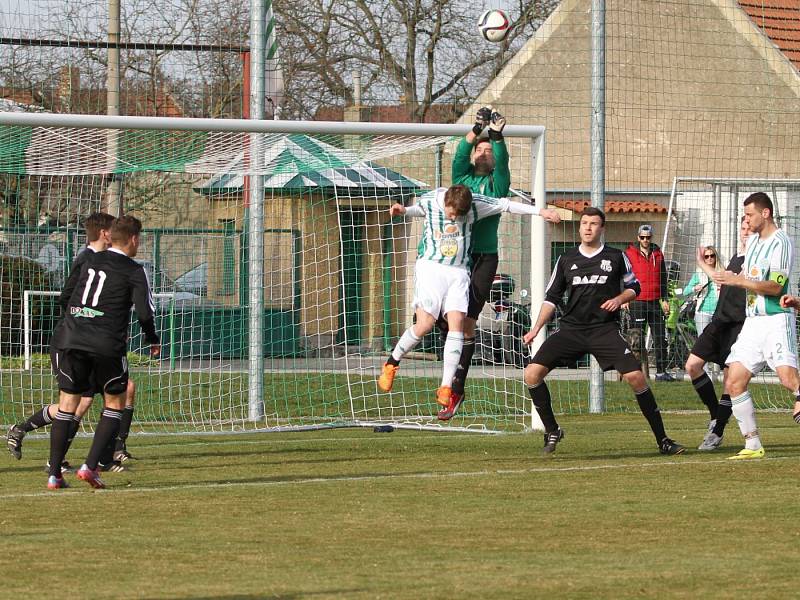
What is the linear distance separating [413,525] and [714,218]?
491 inches

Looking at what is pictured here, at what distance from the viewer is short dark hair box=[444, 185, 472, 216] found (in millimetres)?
10945

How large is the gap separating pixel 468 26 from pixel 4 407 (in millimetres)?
18067

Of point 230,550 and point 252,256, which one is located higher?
point 252,256

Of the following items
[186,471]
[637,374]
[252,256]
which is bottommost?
[186,471]

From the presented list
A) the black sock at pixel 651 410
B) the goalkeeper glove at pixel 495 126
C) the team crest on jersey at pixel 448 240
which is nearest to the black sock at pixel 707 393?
the black sock at pixel 651 410

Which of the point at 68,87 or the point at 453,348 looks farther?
the point at 68,87

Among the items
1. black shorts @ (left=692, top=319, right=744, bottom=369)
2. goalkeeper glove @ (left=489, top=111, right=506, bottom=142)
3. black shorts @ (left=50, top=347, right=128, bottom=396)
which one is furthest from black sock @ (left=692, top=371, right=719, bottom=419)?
black shorts @ (left=50, top=347, right=128, bottom=396)

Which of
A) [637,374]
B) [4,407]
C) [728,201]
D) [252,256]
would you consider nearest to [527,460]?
[637,374]

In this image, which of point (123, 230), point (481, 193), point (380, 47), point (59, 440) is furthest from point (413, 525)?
point (380, 47)

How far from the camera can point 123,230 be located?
9.34 m

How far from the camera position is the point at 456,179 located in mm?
11836

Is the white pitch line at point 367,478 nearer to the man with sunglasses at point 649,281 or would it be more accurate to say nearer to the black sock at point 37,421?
the black sock at point 37,421

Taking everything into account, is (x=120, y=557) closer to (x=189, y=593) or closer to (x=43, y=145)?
(x=189, y=593)

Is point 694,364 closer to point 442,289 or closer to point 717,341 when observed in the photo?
point 717,341
